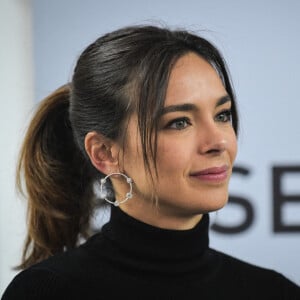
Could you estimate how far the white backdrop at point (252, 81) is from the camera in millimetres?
1709

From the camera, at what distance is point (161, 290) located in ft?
3.36

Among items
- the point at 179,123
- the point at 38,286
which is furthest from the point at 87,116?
the point at 38,286

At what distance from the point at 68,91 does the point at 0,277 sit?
0.70 m

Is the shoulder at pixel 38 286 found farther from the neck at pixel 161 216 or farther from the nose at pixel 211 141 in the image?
the nose at pixel 211 141

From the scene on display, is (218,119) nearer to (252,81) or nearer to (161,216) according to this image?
(161,216)

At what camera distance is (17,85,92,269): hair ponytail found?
1.20 meters

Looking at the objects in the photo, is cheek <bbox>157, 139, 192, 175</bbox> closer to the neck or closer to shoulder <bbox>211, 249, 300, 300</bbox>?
the neck

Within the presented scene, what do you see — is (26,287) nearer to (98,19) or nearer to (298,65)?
(98,19)

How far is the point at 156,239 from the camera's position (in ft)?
3.38

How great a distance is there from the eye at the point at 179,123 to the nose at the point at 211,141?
0.09 feet

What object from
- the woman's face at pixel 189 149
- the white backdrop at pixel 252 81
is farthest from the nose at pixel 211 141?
the white backdrop at pixel 252 81

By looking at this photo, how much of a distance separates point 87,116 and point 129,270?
0.25 metres

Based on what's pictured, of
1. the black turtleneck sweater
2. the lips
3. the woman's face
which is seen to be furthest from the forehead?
the black turtleneck sweater

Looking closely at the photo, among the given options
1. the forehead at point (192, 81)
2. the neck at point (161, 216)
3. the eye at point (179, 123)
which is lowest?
the neck at point (161, 216)
